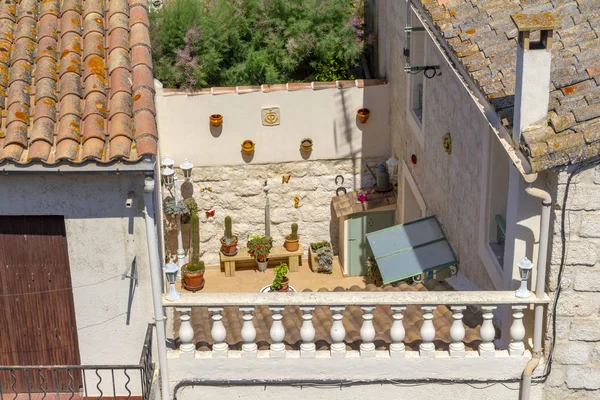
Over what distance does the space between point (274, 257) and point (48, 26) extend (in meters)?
9.91

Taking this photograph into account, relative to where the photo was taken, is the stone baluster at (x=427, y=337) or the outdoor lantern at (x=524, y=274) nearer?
the outdoor lantern at (x=524, y=274)

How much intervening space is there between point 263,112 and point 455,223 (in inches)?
282

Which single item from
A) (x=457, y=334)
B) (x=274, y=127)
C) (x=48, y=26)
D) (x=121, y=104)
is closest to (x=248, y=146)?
(x=274, y=127)

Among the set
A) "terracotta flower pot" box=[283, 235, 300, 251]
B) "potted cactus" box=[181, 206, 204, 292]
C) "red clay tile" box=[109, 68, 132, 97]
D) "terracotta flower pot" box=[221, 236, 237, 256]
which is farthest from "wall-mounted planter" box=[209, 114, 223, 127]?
"red clay tile" box=[109, 68, 132, 97]

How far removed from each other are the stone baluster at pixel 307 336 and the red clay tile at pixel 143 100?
2477 mm

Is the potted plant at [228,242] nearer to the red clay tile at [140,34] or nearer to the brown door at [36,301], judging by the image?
the red clay tile at [140,34]

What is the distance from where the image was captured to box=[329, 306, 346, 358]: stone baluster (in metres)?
9.09

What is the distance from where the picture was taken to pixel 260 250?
1909cm

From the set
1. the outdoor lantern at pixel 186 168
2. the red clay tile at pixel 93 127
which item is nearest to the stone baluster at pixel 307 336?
the red clay tile at pixel 93 127

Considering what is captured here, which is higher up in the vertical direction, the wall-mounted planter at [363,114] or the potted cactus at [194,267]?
the wall-mounted planter at [363,114]

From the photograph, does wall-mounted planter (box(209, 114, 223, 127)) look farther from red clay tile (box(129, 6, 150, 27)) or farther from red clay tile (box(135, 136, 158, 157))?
Answer: red clay tile (box(135, 136, 158, 157))

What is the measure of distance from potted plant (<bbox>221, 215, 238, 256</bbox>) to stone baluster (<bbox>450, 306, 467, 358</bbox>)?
10.4 m

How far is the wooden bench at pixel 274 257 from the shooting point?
1928 cm

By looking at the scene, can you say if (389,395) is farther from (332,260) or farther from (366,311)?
(332,260)
